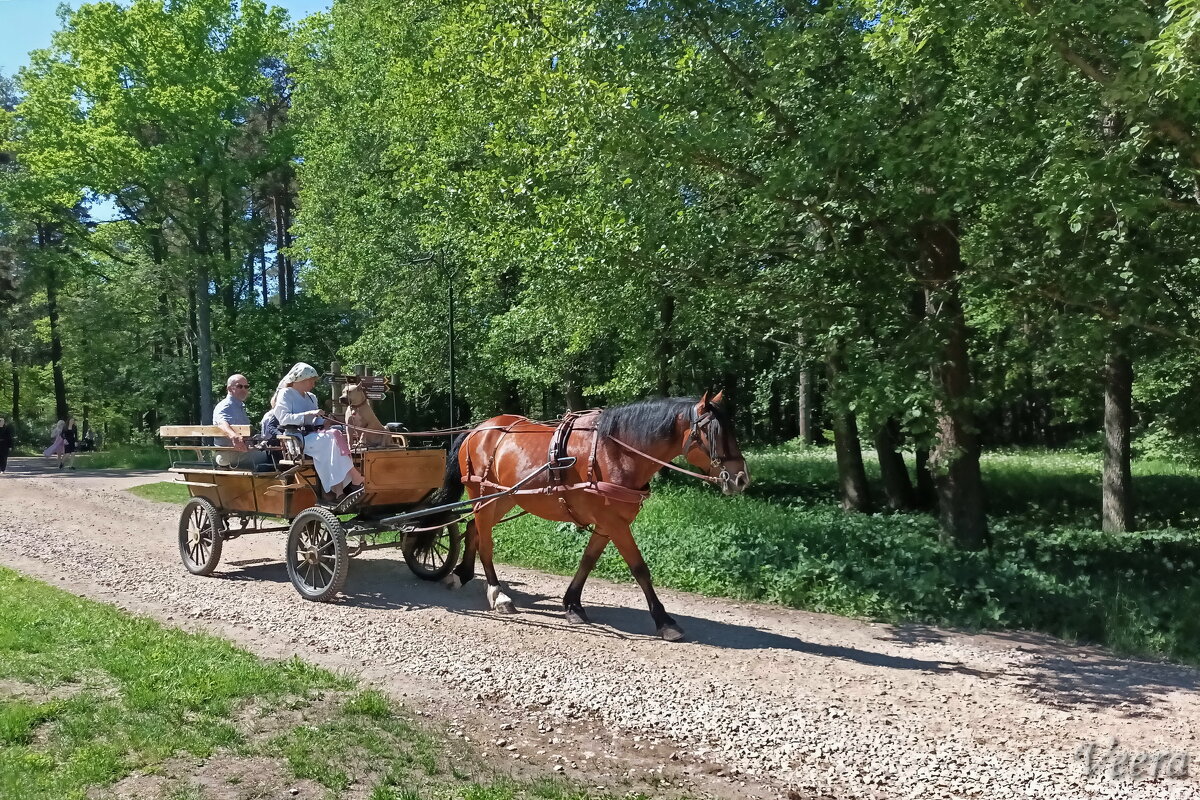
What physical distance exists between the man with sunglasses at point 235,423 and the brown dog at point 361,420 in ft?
3.28

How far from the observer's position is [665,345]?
15.9 metres

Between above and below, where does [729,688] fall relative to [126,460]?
below

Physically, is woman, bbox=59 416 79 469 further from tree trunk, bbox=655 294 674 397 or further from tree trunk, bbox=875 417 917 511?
tree trunk, bbox=875 417 917 511

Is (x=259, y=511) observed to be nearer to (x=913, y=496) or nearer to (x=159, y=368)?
(x=913, y=496)

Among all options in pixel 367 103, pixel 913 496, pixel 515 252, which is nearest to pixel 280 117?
pixel 367 103

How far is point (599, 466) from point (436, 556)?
3281 mm

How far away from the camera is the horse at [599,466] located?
22.0 feet

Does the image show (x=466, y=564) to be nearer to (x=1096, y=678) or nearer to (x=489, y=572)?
(x=489, y=572)

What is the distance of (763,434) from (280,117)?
996 inches

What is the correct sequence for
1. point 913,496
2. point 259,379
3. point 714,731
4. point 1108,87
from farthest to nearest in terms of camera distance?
point 259,379 < point 913,496 < point 1108,87 < point 714,731

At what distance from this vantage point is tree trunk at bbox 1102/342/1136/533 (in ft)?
44.1

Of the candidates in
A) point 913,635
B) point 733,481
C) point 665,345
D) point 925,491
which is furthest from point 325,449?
point 925,491

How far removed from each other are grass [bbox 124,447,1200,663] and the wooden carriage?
2.08 metres

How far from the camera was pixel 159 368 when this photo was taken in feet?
113
